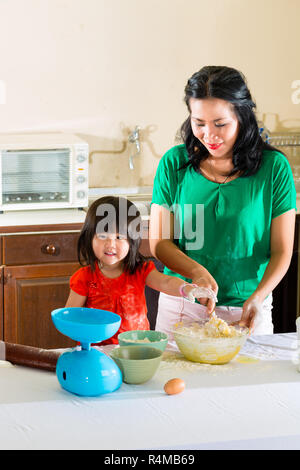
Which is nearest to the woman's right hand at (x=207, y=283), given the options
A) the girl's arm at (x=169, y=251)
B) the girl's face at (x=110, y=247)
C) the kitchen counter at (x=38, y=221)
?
the girl's arm at (x=169, y=251)

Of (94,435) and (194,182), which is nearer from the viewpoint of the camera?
(94,435)

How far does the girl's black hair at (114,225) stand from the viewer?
83.8 inches

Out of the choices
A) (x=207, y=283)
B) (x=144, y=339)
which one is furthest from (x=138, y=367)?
(x=207, y=283)

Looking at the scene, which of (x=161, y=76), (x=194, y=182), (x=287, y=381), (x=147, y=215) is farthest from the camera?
(x=161, y=76)

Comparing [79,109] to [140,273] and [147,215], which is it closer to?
[147,215]

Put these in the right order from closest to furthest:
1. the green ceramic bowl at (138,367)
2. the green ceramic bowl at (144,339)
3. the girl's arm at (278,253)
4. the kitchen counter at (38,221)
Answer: the green ceramic bowl at (138,367) < the green ceramic bowl at (144,339) < the girl's arm at (278,253) < the kitchen counter at (38,221)

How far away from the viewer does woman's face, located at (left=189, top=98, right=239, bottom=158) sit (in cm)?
199

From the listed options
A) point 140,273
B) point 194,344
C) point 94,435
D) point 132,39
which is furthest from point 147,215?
point 94,435

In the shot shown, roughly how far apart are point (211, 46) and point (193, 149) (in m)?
1.66

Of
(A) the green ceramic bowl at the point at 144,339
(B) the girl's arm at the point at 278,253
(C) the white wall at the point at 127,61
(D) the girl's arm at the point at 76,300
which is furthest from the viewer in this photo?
(C) the white wall at the point at 127,61

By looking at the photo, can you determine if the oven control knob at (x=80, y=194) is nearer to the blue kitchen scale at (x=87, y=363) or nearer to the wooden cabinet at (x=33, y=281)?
the wooden cabinet at (x=33, y=281)

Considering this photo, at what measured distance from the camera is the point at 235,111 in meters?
2.02

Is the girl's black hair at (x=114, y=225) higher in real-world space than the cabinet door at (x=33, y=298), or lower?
higher
